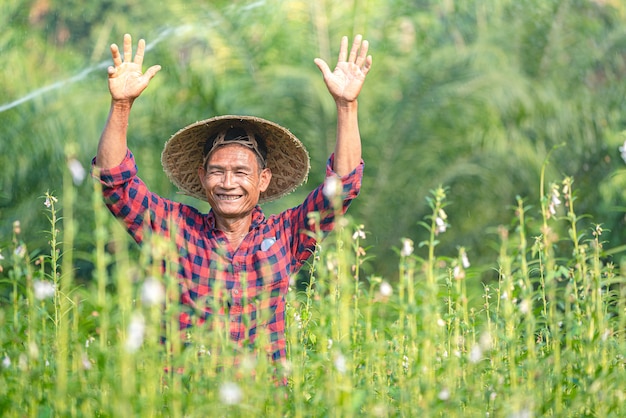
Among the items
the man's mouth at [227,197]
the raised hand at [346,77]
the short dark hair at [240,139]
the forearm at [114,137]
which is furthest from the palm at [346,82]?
the forearm at [114,137]

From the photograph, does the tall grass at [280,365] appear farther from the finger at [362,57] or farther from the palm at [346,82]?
the finger at [362,57]

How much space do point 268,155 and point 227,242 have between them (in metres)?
0.54

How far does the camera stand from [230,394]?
2049 mm

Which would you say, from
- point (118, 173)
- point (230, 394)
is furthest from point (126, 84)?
point (230, 394)

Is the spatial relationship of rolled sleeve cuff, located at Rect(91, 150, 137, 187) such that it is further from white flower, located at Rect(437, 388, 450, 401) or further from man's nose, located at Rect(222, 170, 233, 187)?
white flower, located at Rect(437, 388, 450, 401)

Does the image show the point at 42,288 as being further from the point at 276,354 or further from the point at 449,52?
the point at 449,52

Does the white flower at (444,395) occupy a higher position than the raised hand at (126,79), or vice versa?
the raised hand at (126,79)

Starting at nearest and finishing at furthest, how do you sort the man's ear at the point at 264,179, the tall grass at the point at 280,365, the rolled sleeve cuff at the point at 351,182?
the tall grass at the point at 280,365 → the rolled sleeve cuff at the point at 351,182 → the man's ear at the point at 264,179

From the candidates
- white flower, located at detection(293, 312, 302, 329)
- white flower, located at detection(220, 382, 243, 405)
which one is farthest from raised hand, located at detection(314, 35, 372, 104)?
white flower, located at detection(220, 382, 243, 405)

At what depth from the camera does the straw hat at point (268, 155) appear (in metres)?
3.83

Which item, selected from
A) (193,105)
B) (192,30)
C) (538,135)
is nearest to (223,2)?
(192,30)

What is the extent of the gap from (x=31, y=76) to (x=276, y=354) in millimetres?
8443

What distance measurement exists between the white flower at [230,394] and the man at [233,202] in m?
1.19

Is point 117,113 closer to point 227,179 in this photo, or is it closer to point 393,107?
point 227,179
